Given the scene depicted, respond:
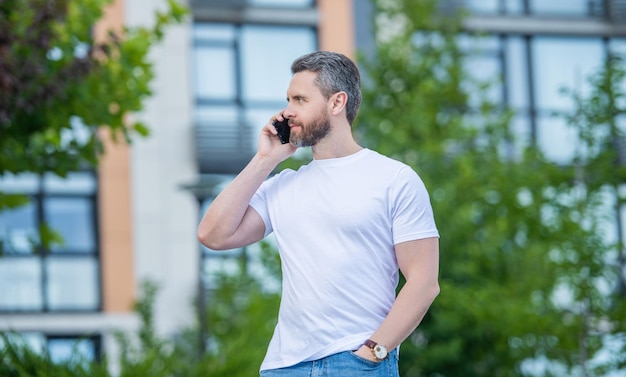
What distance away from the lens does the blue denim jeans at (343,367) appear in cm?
429

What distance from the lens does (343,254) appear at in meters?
4.34

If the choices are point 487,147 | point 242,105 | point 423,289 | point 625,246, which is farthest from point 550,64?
point 423,289

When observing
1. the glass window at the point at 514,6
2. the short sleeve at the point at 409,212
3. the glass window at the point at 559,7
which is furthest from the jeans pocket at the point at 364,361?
the glass window at the point at 559,7

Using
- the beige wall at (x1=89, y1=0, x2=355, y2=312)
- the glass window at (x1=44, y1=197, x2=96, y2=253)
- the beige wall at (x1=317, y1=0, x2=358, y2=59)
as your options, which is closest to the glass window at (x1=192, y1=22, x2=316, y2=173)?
the beige wall at (x1=317, y1=0, x2=358, y2=59)

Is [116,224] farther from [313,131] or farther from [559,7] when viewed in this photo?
[313,131]

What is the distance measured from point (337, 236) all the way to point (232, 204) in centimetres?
39

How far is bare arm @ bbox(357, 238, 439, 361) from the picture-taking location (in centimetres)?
429

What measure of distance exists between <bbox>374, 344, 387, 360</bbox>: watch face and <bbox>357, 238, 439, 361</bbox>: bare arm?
0.05 feet

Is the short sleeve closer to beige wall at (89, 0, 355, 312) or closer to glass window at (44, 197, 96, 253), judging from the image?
beige wall at (89, 0, 355, 312)

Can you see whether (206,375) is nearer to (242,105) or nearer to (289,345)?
(289,345)

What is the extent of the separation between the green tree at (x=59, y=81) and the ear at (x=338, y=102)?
8.35 metres

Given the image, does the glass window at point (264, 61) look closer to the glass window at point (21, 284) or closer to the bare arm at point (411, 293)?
the glass window at point (21, 284)

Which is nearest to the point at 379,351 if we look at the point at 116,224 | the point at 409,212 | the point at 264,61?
the point at 409,212

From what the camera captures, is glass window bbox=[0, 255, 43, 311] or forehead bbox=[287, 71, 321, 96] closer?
forehead bbox=[287, 71, 321, 96]
